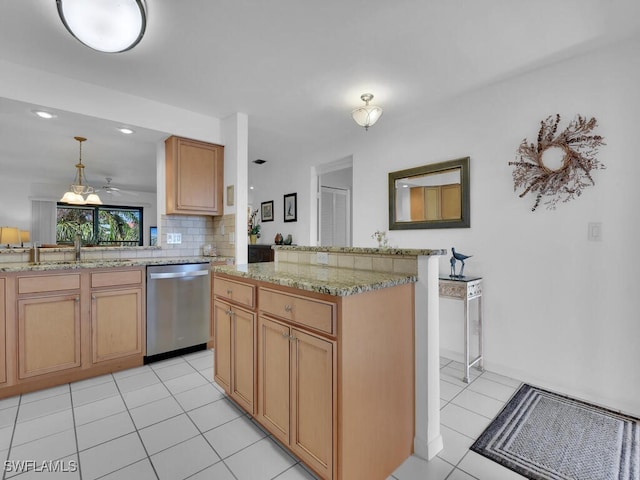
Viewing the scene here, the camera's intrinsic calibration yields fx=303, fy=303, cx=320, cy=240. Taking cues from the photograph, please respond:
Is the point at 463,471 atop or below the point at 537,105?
below

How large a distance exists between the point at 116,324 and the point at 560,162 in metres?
3.76

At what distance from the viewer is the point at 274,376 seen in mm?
1576

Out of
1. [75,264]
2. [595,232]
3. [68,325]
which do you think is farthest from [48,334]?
[595,232]

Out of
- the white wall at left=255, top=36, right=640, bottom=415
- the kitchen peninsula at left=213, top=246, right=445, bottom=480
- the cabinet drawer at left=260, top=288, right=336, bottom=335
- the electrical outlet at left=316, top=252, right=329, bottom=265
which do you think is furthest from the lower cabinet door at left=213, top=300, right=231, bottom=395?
the white wall at left=255, top=36, right=640, bottom=415

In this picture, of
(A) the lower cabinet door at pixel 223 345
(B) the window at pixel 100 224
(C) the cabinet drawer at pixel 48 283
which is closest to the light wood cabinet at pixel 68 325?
(C) the cabinet drawer at pixel 48 283

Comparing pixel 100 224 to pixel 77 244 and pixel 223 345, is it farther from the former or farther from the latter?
pixel 223 345

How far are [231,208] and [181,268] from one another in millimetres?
829

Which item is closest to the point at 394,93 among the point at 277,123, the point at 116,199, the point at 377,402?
the point at 277,123

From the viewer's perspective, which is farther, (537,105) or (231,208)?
(231,208)

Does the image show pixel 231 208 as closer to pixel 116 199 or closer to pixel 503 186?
pixel 503 186

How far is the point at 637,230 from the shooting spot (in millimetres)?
1951

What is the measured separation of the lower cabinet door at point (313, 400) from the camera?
1.26 meters

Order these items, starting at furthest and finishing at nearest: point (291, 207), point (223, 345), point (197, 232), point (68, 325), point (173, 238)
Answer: point (291, 207)
point (197, 232)
point (173, 238)
point (68, 325)
point (223, 345)

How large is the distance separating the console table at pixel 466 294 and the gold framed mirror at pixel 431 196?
1.78 ft
